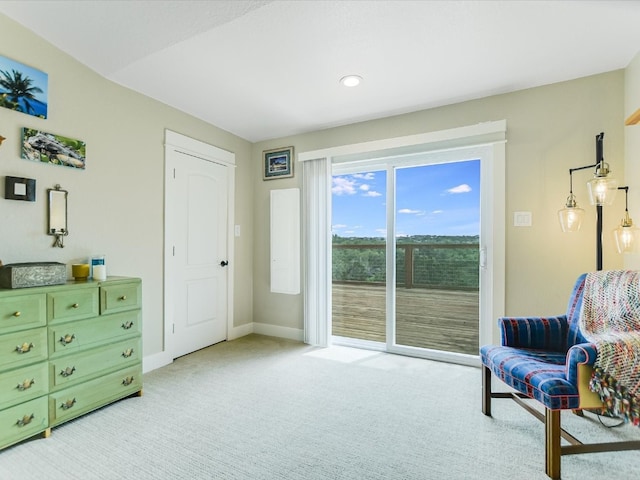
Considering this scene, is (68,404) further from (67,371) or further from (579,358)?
(579,358)

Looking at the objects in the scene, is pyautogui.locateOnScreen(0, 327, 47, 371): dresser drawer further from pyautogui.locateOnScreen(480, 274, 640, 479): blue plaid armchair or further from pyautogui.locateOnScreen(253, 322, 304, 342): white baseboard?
pyautogui.locateOnScreen(480, 274, 640, 479): blue plaid armchair

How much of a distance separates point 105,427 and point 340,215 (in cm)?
283

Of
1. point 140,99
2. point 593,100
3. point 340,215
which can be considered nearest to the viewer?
point 593,100

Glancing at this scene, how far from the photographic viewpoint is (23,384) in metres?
1.90

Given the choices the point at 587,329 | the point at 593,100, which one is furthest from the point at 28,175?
the point at 593,100

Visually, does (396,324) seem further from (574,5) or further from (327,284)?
(574,5)

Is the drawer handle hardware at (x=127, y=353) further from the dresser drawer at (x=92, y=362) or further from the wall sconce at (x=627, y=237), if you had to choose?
the wall sconce at (x=627, y=237)

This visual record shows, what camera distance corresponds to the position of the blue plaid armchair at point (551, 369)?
5.24ft

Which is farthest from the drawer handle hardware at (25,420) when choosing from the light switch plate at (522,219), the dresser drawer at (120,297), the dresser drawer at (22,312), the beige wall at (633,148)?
the beige wall at (633,148)

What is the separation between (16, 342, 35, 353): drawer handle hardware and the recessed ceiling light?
280 centimetres

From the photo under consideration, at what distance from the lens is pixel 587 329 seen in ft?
6.56

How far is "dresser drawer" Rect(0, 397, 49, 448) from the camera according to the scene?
1815 millimetres

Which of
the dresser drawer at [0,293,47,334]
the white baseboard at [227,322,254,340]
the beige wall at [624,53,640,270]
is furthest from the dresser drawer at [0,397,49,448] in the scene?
the beige wall at [624,53,640,270]

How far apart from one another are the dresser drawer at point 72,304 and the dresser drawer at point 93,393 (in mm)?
455
